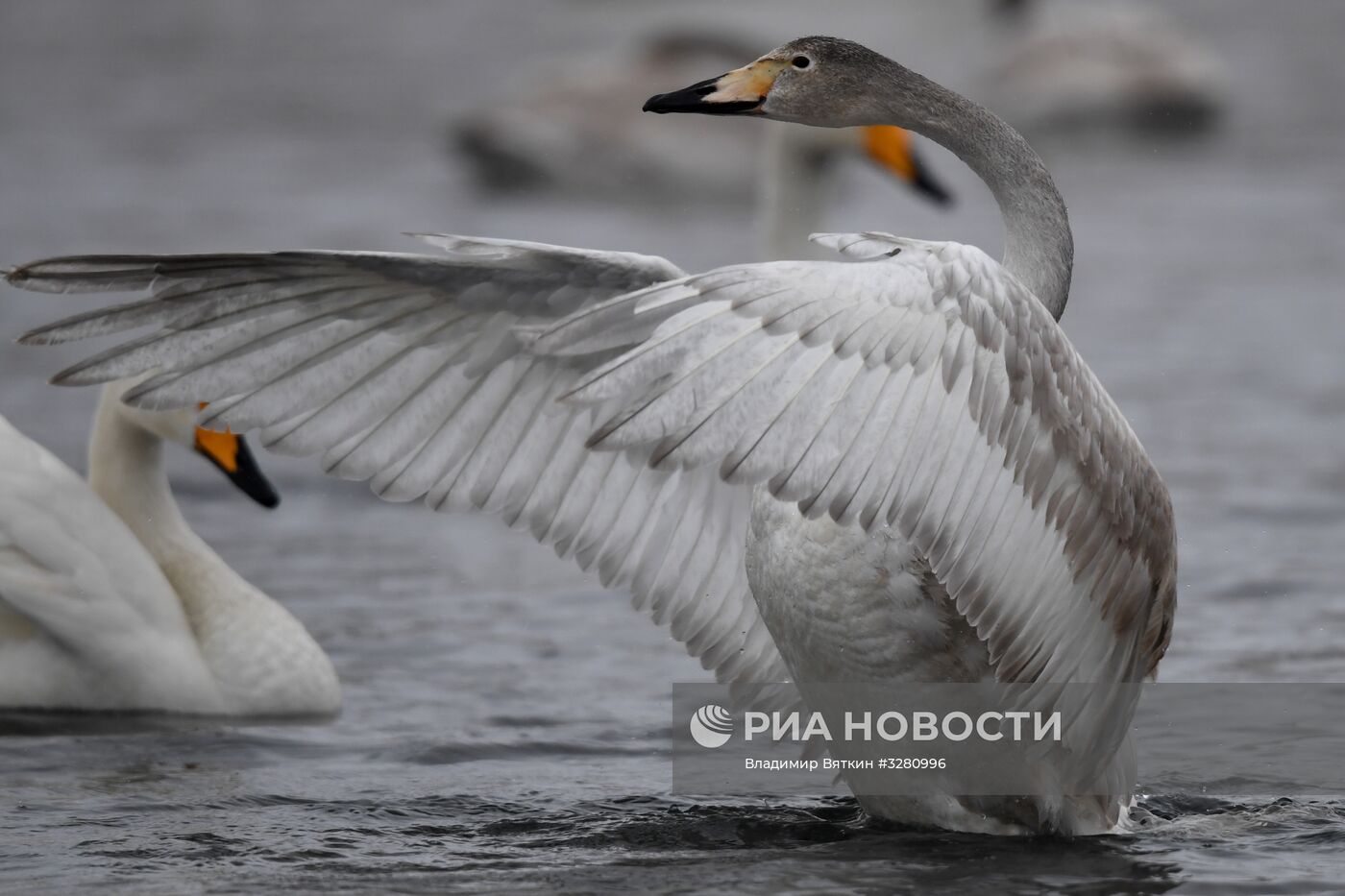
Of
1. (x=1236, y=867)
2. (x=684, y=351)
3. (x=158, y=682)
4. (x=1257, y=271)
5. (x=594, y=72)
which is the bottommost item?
(x=1236, y=867)

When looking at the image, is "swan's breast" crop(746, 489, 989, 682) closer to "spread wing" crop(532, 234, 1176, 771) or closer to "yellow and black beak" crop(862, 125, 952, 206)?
"spread wing" crop(532, 234, 1176, 771)

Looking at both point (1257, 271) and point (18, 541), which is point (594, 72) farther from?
point (18, 541)

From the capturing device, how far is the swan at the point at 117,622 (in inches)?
281

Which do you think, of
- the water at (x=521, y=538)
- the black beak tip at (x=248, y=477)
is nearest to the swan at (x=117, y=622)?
the water at (x=521, y=538)

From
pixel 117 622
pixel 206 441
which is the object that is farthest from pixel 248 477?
pixel 117 622

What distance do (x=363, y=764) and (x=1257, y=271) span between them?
29.0 feet

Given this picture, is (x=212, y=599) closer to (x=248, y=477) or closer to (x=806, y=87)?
(x=248, y=477)

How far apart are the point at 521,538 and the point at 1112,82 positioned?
11443 mm

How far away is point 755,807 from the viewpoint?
6242mm

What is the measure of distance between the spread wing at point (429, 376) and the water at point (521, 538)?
→ 2.46 feet

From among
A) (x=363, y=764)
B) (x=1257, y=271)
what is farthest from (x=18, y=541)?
(x=1257, y=271)

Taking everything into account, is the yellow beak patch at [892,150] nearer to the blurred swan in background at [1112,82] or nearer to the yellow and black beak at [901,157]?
the yellow and black beak at [901,157]

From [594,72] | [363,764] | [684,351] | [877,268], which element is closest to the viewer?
[684,351]

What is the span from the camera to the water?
225 inches
